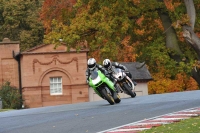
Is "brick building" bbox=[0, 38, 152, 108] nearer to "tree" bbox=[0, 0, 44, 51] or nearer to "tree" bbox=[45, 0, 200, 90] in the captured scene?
"tree" bbox=[0, 0, 44, 51]

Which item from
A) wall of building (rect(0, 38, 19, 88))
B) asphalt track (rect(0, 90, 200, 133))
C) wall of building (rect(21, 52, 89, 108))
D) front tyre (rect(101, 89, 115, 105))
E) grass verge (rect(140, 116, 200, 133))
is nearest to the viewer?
grass verge (rect(140, 116, 200, 133))

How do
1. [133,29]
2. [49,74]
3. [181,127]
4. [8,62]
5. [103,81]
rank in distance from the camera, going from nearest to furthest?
[181,127] → [103,81] → [133,29] → [49,74] → [8,62]

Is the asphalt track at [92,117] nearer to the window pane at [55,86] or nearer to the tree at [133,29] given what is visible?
the tree at [133,29]

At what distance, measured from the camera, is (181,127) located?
1484 cm

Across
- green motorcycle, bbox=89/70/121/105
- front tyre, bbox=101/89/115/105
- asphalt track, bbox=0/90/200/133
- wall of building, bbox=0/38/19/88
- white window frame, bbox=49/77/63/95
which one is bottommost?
asphalt track, bbox=0/90/200/133

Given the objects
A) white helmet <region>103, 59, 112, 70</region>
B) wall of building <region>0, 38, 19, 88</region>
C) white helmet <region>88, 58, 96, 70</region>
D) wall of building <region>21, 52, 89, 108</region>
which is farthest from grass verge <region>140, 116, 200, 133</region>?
wall of building <region>0, 38, 19, 88</region>

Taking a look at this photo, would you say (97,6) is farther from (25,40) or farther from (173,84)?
(25,40)

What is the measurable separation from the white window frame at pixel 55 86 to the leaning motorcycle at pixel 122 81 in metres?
31.3

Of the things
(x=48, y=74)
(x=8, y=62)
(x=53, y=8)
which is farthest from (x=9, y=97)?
(x=53, y=8)

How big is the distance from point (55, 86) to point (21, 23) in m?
18.7

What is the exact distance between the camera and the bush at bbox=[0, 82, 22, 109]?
2117 inches

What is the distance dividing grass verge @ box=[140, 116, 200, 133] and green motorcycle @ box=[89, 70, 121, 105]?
717cm

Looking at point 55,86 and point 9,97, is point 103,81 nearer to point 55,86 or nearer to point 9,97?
point 9,97

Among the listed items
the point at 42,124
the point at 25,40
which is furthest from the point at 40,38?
the point at 42,124
